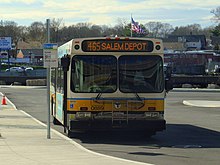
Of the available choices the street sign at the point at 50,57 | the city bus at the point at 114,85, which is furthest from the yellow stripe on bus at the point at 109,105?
the street sign at the point at 50,57

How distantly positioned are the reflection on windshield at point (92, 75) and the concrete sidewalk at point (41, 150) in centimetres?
162

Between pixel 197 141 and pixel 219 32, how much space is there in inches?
4522

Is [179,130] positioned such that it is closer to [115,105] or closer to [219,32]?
[115,105]

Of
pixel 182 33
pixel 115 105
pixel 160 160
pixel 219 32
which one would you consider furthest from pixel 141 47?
pixel 182 33

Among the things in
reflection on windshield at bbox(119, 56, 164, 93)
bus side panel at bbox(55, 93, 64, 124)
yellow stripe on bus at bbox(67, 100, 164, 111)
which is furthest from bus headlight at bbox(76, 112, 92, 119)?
bus side panel at bbox(55, 93, 64, 124)

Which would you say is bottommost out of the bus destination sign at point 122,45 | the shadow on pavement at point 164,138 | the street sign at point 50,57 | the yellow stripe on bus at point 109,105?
the shadow on pavement at point 164,138

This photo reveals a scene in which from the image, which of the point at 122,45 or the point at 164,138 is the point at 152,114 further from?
the point at 122,45

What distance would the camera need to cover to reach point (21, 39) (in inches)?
5138

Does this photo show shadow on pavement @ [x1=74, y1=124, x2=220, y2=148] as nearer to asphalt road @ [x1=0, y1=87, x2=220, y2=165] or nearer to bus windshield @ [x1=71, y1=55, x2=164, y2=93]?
asphalt road @ [x1=0, y1=87, x2=220, y2=165]

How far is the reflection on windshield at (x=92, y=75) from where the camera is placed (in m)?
15.6

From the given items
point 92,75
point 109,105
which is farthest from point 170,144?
point 92,75

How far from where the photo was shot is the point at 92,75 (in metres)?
15.6

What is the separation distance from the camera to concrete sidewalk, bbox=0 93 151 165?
11336 millimetres

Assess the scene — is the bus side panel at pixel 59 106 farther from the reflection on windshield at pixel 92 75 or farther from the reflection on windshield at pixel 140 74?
the reflection on windshield at pixel 140 74
